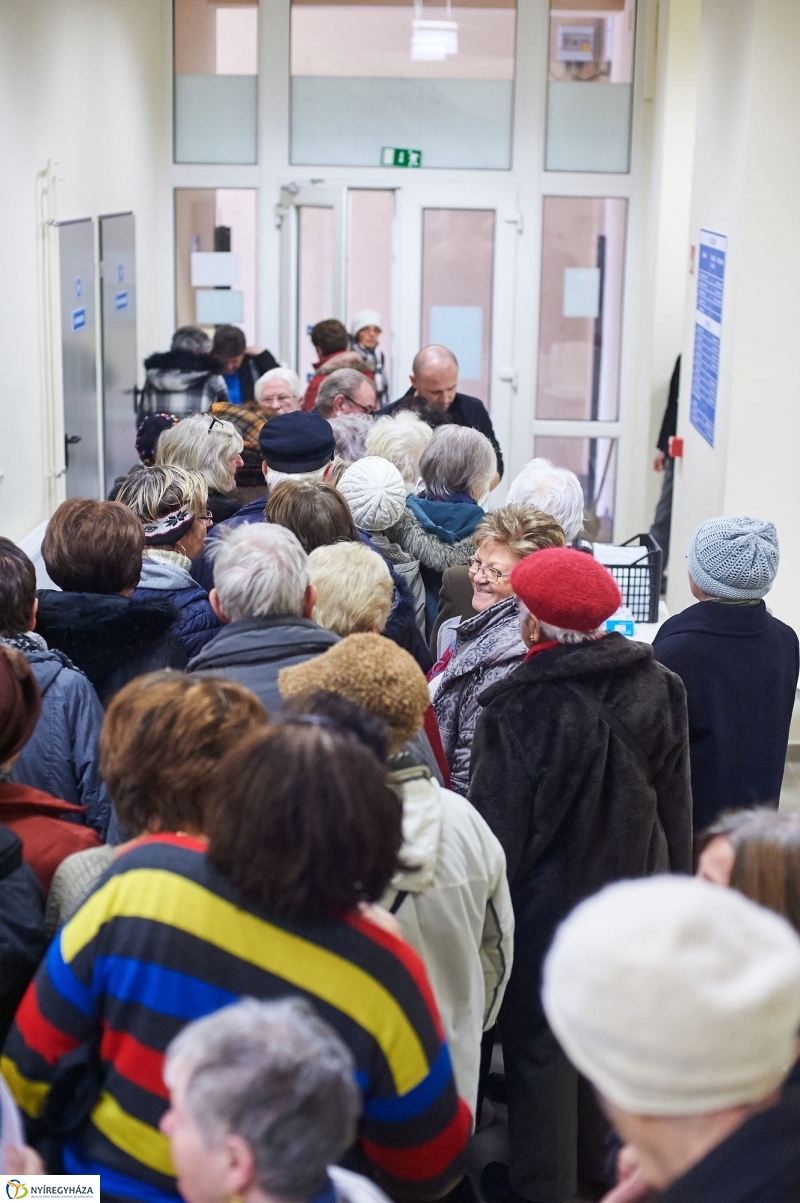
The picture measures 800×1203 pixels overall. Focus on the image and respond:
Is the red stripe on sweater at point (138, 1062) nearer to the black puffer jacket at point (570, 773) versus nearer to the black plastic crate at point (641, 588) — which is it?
the black puffer jacket at point (570, 773)

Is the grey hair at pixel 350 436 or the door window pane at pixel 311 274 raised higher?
the door window pane at pixel 311 274

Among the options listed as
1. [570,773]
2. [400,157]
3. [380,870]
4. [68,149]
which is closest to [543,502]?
[570,773]

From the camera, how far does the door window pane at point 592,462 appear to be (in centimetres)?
913

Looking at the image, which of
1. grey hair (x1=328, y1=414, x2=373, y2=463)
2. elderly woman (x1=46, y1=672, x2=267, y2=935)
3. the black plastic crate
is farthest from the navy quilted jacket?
the black plastic crate

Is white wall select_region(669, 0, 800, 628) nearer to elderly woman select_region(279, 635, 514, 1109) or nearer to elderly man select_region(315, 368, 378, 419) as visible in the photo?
elderly man select_region(315, 368, 378, 419)

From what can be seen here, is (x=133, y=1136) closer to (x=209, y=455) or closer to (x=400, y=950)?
(x=400, y=950)

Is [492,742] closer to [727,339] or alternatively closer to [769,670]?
[769,670]

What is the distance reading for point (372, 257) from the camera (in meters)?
9.02

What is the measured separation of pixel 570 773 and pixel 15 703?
42.2 inches

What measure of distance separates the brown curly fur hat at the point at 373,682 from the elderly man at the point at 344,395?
3490 mm

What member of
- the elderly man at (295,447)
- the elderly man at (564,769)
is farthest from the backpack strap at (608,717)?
the elderly man at (295,447)

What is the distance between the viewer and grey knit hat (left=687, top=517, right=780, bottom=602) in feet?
9.80

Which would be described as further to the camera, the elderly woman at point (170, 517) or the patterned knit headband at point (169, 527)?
the patterned knit headband at point (169, 527)

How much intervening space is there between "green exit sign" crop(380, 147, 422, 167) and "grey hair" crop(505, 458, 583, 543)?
5.46 meters
